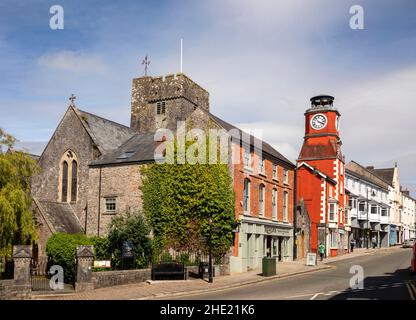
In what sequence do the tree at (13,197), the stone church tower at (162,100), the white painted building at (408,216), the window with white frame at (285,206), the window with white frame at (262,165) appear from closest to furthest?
the tree at (13,197) < the window with white frame at (262,165) < the window with white frame at (285,206) < the stone church tower at (162,100) < the white painted building at (408,216)

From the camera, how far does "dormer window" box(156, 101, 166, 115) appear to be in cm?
4844

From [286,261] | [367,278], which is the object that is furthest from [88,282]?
[286,261]

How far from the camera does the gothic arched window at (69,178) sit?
3650 centimetres

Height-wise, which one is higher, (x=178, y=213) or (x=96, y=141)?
(x=96, y=141)

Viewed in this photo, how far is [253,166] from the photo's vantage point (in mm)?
34500

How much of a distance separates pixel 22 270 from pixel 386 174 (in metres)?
78.5

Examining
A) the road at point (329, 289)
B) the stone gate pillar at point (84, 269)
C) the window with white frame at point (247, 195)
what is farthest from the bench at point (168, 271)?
the window with white frame at point (247, 195)

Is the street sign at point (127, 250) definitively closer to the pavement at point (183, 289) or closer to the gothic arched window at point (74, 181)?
the pavement at point (183, 289)

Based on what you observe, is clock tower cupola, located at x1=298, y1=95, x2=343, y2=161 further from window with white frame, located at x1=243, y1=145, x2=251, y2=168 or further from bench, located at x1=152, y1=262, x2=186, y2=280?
bench, located at x1=152, y1=262, x2=186, y2=280

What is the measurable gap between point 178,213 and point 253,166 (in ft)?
21.7

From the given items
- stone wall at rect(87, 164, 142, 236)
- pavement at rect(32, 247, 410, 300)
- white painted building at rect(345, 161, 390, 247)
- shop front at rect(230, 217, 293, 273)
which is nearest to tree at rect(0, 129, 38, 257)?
pavement at rect(32, 247, 410, 300)

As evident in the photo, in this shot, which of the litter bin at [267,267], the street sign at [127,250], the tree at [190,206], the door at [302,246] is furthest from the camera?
the door at [302,246]

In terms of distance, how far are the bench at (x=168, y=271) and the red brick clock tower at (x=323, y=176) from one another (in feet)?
79.1
